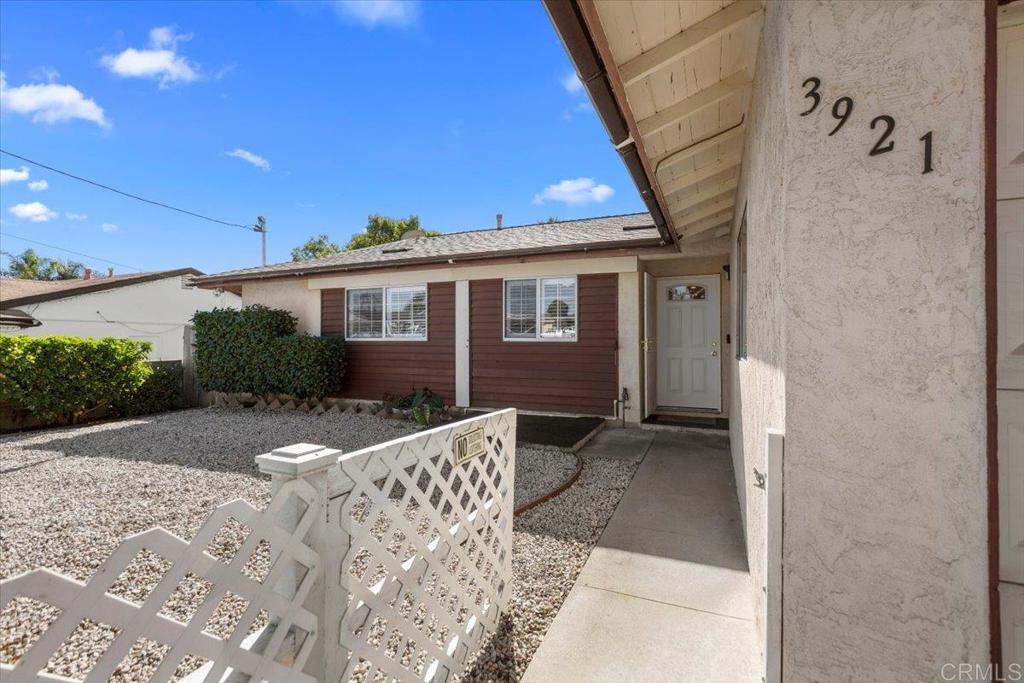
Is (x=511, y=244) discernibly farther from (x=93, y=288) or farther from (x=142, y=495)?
(x=93, y=288)

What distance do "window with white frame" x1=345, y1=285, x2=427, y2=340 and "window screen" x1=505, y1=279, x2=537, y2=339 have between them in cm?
174

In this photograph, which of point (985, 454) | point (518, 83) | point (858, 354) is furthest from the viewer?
point (518, 83)

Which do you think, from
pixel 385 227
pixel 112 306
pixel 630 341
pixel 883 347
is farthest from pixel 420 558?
pixel 385 227

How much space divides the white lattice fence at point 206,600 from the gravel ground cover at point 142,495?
1497 millimetres

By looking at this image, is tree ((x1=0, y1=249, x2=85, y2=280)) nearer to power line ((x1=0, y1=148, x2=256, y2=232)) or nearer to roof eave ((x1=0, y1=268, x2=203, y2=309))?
power line ((x1=0, y1=148, x2=256, y2=232))

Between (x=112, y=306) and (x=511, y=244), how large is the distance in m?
16.6

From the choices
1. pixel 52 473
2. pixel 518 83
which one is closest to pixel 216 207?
pixel 518 83

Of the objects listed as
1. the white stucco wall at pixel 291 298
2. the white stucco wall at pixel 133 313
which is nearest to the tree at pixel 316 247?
the white stucco wall at pixel 133 313

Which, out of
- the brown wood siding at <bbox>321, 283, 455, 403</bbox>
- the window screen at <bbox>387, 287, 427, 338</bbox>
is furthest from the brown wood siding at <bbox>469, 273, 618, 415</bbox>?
the window screen at <bbox>387, 287, 427, 338</bbox>

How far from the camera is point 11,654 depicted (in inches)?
81.5

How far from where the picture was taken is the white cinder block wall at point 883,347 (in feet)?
4.36

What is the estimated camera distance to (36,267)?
117 ft

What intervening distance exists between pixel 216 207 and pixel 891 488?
29.2m

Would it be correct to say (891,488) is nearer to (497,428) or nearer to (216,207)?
(497,428)
